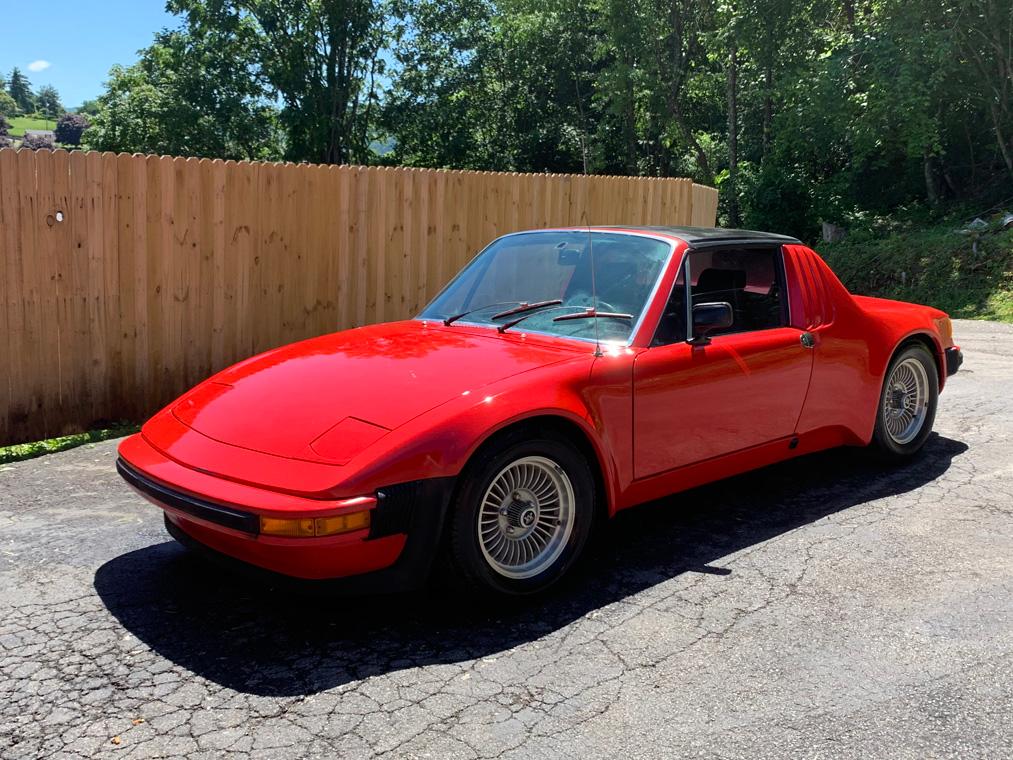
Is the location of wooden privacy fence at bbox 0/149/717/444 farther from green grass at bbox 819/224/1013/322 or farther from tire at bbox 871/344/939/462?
green grass at bbox 819/224/1013/322

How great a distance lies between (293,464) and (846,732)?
2065 millimetres

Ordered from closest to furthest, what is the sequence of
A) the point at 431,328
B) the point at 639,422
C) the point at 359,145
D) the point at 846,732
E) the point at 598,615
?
1. the point at 846,732
2. the point at 598,615
3. the point at 639,422
4. the point at 431,328
5. the point at 359,145

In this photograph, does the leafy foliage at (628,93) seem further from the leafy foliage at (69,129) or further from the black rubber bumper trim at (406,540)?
the leafy foliage at (69,129)

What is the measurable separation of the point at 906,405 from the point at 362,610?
387cm

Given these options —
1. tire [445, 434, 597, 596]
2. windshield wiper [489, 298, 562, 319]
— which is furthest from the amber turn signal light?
windshield wiper [489, 298, 562, 319]

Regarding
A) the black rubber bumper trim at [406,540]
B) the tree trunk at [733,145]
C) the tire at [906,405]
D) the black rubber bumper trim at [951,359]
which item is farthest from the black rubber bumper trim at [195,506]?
the tree trunk at [733,145]

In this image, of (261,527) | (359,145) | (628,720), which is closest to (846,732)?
(628,720)

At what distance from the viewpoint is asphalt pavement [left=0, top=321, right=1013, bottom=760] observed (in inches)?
109

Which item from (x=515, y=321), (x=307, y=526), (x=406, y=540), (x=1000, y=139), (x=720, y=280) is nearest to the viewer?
(x=307, y=526)

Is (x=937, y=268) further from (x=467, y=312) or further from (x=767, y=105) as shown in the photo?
(x=467, y=312)

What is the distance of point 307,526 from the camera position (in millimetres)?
3152

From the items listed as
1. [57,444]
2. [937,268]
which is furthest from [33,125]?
[57,444]

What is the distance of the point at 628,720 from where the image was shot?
113 inches

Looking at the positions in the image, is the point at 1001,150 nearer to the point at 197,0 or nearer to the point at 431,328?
the point at 431,328
